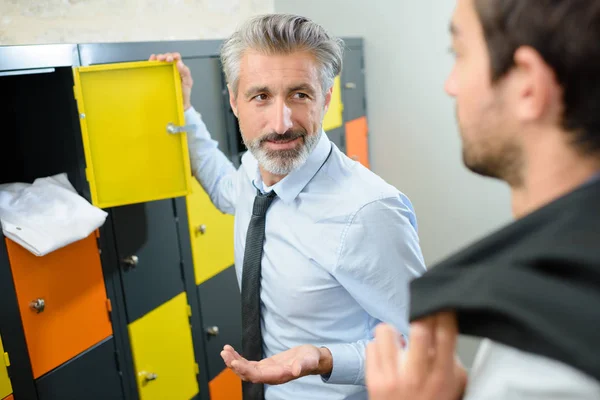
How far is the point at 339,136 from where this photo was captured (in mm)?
2848

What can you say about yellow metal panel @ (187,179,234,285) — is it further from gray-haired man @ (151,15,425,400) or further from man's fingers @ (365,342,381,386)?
man's fingers @ (365,342,381,386)

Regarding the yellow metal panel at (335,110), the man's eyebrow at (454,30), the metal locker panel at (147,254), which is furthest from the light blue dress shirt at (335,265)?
the yellow metal panel at (335,110)

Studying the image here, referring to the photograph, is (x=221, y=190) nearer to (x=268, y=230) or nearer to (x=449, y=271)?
(x=268, y=230)

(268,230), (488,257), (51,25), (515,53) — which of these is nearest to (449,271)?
(488,257)

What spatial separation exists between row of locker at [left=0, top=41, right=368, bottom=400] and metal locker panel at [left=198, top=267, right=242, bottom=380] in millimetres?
89

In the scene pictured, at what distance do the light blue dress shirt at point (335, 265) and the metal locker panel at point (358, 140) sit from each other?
1640mm

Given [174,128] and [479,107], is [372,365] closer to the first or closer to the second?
[479,107]

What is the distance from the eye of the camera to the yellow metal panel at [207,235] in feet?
5.82

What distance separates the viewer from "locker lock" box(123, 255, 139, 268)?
1514mm

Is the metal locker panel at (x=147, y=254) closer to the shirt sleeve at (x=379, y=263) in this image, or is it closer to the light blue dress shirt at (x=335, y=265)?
the light blue dress shirt at (x=335, y=265)

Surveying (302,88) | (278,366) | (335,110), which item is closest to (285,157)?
(302,88)

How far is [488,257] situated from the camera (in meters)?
0.56

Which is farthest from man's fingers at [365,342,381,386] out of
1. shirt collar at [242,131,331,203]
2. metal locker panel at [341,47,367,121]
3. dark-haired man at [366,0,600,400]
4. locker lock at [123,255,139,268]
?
metal locker panel at [341,47,367,121]

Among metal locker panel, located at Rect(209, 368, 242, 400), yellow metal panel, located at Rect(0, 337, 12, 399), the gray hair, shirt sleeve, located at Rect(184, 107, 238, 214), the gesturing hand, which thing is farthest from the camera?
metal locker panel, located at Rect(209, 368, 242, 400)
